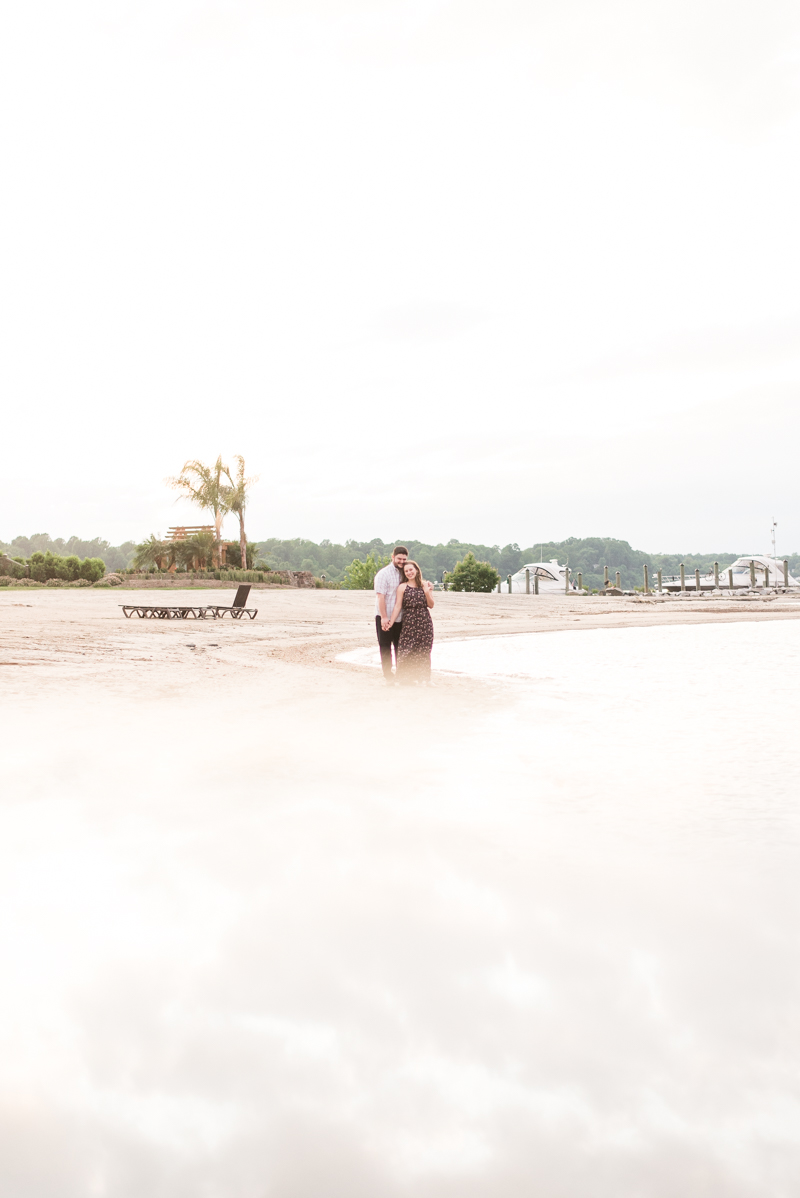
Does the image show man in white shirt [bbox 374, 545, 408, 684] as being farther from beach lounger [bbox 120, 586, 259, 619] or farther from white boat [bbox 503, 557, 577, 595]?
white boat [bbox 503, 557, 577, 595]

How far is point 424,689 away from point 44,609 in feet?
50.9

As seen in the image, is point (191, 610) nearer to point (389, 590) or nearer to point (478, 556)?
point (389, 590)

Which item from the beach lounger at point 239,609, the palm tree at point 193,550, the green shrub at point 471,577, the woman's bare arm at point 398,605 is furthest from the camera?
the green shrub at point 471,577

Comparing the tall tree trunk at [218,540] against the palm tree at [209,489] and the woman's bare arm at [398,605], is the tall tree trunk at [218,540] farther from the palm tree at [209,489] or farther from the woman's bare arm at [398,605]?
the woman's bare arm at [398,605]

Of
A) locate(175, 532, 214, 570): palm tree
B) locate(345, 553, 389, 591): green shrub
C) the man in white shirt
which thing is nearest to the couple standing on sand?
the man in white shirt

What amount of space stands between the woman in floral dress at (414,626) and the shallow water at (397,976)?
3056 mm

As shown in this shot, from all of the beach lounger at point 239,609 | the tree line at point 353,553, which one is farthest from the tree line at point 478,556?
the beach lounger at point 239,609

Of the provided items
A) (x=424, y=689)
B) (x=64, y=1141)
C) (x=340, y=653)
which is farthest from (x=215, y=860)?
(x=340, y=653)

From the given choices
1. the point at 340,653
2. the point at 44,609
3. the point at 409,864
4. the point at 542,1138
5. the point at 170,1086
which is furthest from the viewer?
the point at 44,609

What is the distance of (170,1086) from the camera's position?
2.96m

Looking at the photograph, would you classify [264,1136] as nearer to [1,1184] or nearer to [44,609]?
[1,1184]

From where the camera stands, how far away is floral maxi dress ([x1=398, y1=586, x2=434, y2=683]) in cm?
1024

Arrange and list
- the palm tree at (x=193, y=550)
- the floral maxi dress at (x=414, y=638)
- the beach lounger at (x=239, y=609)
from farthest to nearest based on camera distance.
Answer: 1. the palm tree at (x=193, y=550)
2. the beach lounger at (x=239, y=609)
3. the floral maxi dress at (x=414, y=638)

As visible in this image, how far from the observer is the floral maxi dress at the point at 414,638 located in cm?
1024
